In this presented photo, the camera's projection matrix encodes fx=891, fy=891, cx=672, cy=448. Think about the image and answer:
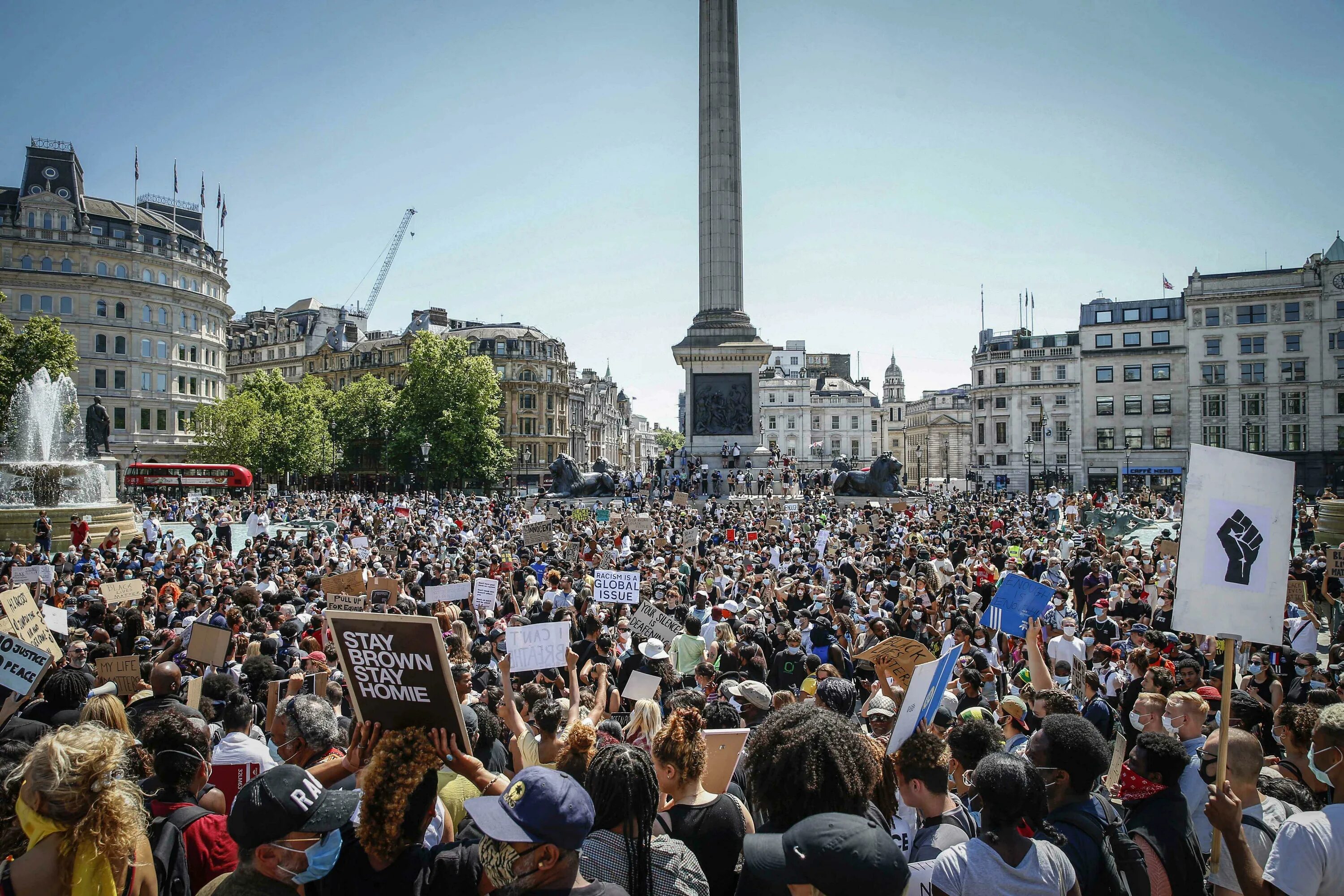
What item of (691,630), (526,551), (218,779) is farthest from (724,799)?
(526,551)

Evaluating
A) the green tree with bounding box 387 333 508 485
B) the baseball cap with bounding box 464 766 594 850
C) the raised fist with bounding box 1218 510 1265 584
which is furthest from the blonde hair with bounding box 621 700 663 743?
the green tree with bounding box 387 333 508 485

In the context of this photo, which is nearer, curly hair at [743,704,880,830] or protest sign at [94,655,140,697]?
curly hair at [743,704,880,830]

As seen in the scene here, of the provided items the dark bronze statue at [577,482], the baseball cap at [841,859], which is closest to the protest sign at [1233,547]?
the baseball cap at [841,859]

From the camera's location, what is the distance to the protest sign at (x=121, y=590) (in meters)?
12.8

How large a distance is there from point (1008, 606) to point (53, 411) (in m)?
47.4

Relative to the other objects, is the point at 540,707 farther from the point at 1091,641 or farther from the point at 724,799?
the point at 1091,641

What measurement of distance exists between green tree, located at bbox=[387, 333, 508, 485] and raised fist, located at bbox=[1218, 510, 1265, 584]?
65.6 meters

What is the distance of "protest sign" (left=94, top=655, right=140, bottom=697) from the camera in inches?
313

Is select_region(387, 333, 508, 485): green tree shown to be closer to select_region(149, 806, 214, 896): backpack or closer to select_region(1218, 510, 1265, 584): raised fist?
select_region(149, 806, 214, 896): backpack

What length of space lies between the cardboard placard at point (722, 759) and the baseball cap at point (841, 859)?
200 centimetres

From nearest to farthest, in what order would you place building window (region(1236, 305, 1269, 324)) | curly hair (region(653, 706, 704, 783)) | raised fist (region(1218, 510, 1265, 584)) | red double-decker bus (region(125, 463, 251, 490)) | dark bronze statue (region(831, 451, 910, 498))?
curly hair (region(653, 706, 704, 783))
raised fist (region(1218, 510, 1265, 584))
dark bronze statue (region(831, 451, 910, 498))
red double-decker bus (region(125, 463, 251, 490))
building window (region(1236, 305, 1269, 324))

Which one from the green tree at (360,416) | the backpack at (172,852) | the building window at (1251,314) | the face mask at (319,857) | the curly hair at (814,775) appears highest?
the building window at (1251,314)

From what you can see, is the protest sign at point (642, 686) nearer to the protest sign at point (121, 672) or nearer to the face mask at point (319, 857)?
the face mask at point (319, 857)

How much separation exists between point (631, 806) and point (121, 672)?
656cm
